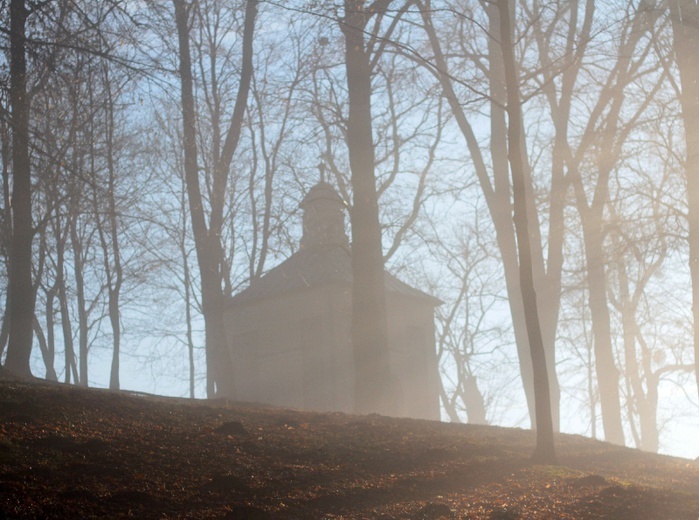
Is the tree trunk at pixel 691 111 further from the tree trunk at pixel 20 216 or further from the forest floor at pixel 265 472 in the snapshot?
the tree trunk at pixel 20 216

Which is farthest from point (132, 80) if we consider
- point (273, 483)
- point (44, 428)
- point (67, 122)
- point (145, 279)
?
point (145, 279)

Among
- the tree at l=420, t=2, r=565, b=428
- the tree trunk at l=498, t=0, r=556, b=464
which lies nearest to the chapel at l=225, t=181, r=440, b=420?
the tree at l=420, t=2, r=565, b=428

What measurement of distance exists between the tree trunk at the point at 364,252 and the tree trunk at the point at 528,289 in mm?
4107

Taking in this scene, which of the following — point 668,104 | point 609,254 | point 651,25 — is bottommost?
point 609,254

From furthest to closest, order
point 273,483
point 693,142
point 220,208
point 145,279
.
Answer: point 145,279
point 220,208
point 693,142
point 273,483

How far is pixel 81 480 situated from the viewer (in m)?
5.61

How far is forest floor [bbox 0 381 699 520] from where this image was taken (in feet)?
18.2

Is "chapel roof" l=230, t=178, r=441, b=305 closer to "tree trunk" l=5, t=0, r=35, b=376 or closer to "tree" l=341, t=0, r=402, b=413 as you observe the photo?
"tree" l=341, t=0, r=402, b=413

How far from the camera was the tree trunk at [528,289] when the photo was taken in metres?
8.78

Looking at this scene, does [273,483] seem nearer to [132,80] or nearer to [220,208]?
[132,80]

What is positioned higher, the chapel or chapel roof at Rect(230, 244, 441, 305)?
chapel roof at Rect(230, 244, 441, 305)

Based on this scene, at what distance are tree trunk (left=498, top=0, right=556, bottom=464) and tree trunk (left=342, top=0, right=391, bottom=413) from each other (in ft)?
13.5

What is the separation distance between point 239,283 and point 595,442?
19.8 m

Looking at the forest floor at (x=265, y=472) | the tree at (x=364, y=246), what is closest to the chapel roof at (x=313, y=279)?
the tree at (x=364, y=246)
